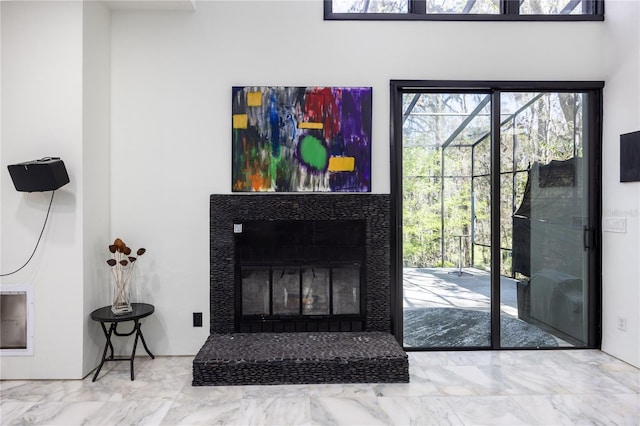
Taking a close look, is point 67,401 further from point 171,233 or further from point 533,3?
point 533,3

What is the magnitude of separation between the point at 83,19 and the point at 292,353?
8.30 ft

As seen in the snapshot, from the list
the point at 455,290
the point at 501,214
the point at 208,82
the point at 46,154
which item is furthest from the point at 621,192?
the point at 46,154

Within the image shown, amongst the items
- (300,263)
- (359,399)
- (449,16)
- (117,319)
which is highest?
(449,16)

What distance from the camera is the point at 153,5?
9.59ft

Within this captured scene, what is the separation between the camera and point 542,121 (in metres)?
3.14

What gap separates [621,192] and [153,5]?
364 centimetres

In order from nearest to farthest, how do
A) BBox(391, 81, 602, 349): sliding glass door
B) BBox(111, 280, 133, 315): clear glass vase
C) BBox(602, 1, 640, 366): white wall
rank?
BBox(111, 280, 133, 315): clear glass vase → BBox(602, 1, 640, 366): white wall → BBox(391, 81, 602, 349): sliding glass door

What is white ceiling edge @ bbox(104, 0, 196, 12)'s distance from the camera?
2.87m

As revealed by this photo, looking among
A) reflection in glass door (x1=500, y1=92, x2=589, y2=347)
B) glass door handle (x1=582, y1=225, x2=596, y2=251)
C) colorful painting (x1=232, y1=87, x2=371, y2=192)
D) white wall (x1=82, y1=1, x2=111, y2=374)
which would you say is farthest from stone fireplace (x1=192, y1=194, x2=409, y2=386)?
glass door handle (x1=582, y1=225, x2=596, y2=251)

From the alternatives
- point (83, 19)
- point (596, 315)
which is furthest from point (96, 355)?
point (596, 315)

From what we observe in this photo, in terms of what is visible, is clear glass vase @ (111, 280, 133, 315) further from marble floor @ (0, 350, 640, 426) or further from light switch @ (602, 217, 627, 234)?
light switch @ (602, 217, 627, 234)

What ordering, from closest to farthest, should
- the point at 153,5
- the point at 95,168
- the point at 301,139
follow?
the point at 95,168 → the point at 153,5 → the point at 301,139

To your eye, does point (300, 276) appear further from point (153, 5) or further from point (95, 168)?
point (153, 5)

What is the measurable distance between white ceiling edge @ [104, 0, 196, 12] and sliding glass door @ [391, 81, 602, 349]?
167cm
